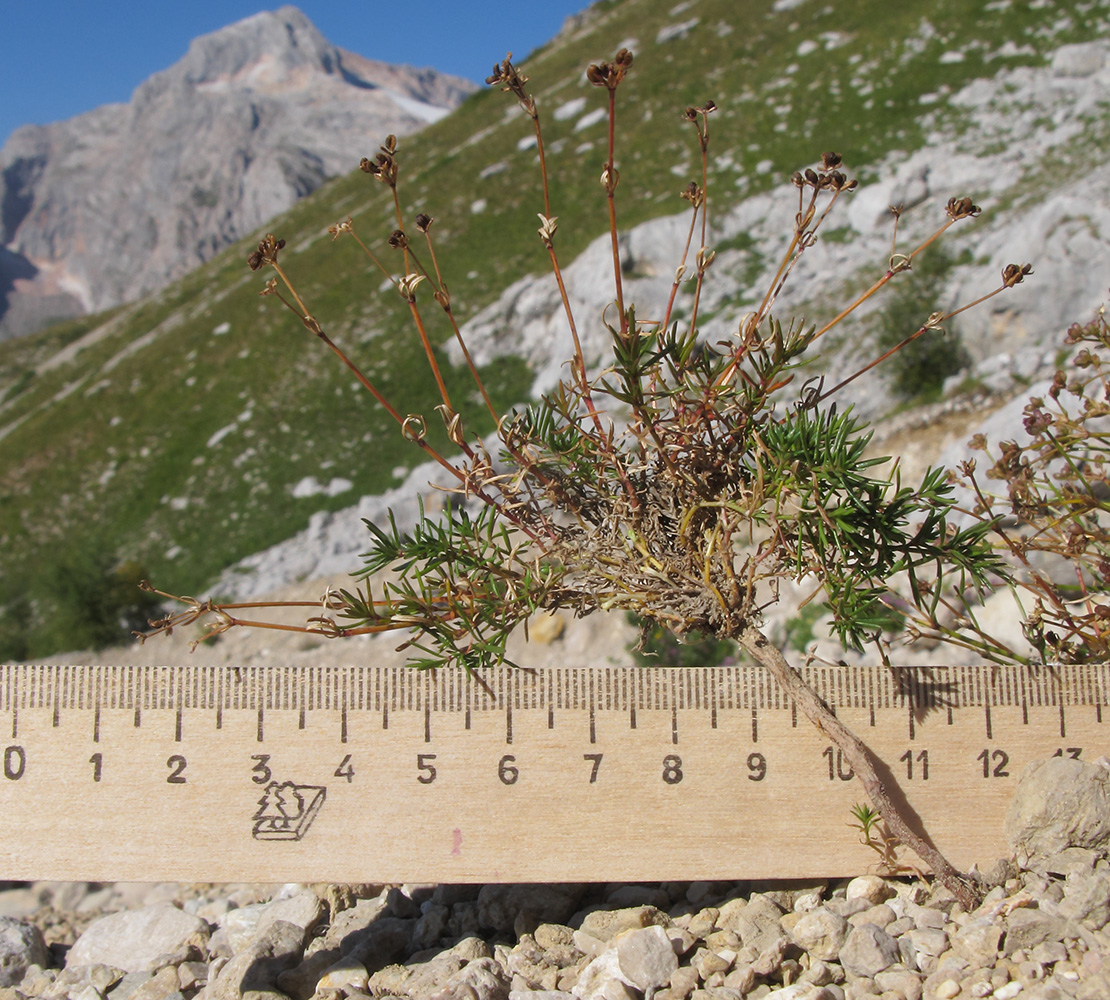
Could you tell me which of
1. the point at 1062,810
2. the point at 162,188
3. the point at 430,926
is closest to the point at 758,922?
the point at 1062,810

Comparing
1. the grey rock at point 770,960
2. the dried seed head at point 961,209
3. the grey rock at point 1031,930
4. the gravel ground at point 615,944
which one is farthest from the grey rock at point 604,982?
the dried seed head at point 961,209

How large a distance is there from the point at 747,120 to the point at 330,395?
16600mm

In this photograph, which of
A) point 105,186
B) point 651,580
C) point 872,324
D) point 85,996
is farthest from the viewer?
point 105,186

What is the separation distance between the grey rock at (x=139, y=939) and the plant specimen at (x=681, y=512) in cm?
219

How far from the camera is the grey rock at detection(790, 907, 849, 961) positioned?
7.43 feet

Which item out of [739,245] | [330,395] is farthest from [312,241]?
[739,245]

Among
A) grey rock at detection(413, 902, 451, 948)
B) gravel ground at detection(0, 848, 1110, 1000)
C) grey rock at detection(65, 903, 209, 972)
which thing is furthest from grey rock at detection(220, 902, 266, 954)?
grey rock at detection(413, 902, 451, 948)

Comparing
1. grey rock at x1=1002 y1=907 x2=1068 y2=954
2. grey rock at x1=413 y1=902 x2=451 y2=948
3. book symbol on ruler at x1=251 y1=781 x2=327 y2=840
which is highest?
book symbol on ruler at x1=251 y1=781 x2=327 y2=840

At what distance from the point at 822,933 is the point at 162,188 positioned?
208471 millimetres

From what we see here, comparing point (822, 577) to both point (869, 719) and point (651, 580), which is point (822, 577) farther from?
point (869, 719)

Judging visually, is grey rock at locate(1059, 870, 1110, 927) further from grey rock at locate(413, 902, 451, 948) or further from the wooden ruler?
grey rock at locate(413, 902, 451, 948)

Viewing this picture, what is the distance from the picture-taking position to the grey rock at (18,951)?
10.9 feet

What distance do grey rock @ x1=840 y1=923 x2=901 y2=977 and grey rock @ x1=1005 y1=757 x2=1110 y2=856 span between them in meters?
0.61

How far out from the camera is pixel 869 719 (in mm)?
2662
